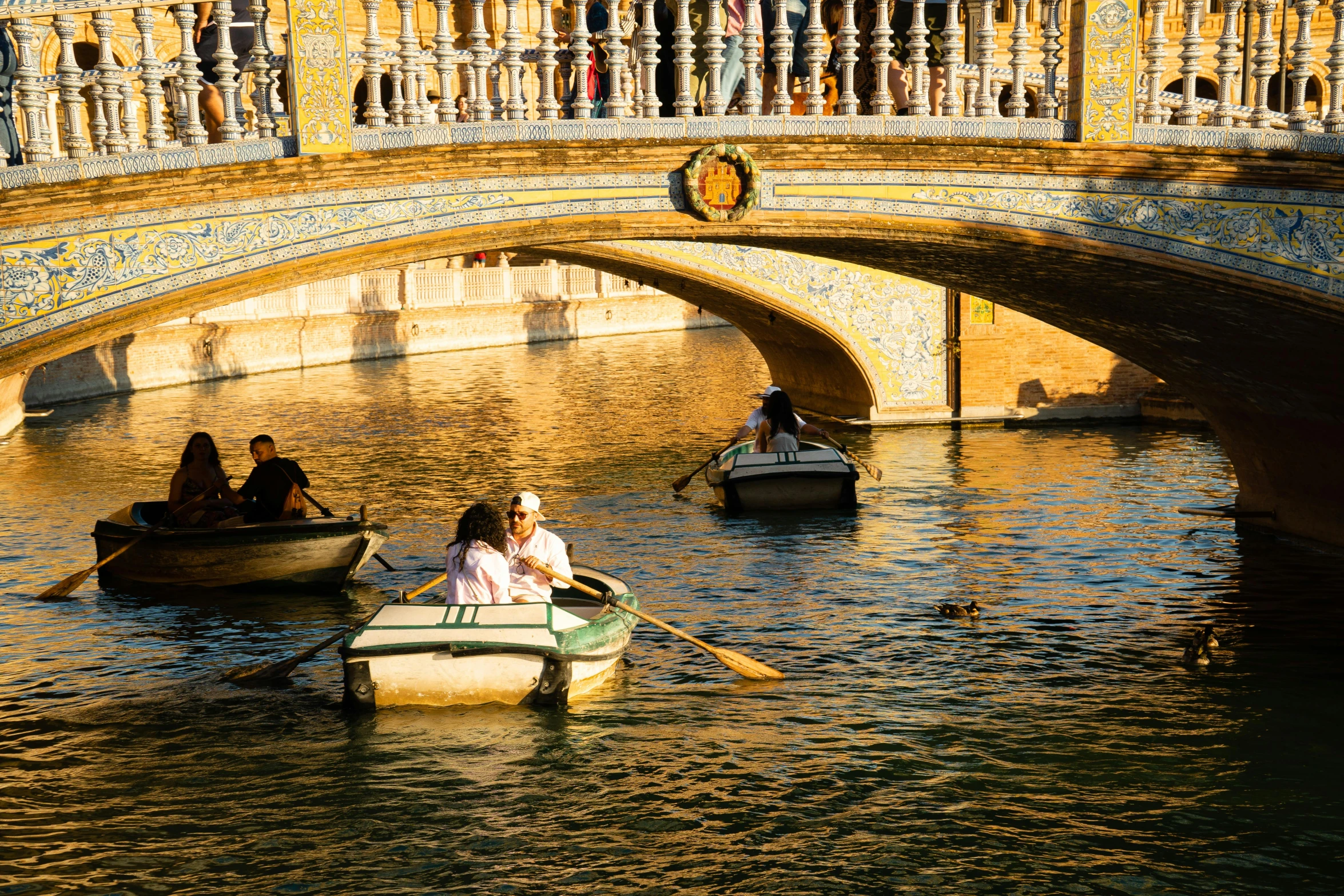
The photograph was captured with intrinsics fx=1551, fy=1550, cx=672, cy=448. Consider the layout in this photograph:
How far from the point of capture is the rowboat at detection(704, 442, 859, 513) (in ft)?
58.0

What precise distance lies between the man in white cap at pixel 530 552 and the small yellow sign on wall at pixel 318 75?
2.84m

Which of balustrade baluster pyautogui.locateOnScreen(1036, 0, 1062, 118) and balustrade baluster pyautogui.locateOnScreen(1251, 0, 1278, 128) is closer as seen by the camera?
balustrade baluster pyautogui.locateOnScreen(1251, 0, 1278, 128)

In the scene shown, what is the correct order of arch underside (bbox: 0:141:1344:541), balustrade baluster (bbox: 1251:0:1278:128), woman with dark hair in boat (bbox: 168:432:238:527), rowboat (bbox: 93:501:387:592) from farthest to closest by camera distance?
woman with dark hair in boat (bbox: 168:432:238:527) → rowboat (bbox: 93:501:387:592) → balustrade baluster (bbox: 1251:0:1278:128) → arch underside (bbox: 0:141:1344:541)

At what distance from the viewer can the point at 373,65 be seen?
34.1 feet

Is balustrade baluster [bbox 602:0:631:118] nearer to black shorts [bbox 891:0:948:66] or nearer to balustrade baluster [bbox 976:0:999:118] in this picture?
balustrade baluster [bbox 976:0:999:118]

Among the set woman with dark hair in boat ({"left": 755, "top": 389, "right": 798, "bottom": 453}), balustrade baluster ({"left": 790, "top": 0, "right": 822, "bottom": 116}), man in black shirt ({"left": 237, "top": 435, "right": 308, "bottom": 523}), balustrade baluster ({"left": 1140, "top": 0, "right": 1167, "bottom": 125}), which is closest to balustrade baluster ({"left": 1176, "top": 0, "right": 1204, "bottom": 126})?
balustrade baluster ({"left": 1140, "top": 0, "right": 1167, "bottom": 125})

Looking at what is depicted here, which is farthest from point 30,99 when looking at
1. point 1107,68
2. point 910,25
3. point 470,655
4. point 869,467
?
point 869,467

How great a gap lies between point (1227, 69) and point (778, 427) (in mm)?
8299

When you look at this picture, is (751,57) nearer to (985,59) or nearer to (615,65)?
(615,65)

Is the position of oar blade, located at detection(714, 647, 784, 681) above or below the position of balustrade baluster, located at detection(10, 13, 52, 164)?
below

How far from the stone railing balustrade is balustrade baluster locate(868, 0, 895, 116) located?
14 mm

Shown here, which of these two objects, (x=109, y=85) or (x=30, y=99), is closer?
(x=30, y=99)

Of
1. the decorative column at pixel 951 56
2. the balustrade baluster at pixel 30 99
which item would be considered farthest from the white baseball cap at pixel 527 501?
the decorative column at pixel 951 56

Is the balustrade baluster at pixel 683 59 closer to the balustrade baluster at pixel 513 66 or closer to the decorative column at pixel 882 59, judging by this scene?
the balustrade baluster at pixel 513 66
